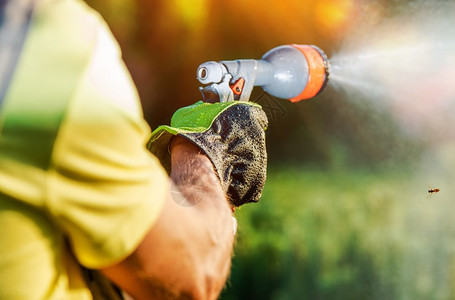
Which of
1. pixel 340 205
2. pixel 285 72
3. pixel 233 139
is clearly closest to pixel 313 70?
pixel 285 72

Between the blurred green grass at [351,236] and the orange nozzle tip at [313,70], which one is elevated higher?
the orange nozzle tip at [313,70]

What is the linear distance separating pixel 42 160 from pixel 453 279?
2.30m

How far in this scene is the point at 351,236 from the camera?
2160 mm

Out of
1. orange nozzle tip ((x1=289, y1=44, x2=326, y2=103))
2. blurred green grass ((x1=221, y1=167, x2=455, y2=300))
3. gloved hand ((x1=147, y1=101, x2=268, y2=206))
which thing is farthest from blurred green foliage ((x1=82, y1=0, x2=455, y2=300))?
gloved hand ((x1=147, y1=101, x2=268, y2=206))

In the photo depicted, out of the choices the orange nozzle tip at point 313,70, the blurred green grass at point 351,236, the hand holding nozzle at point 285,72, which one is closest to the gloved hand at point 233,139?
the hand holding nozzle at point 285,72

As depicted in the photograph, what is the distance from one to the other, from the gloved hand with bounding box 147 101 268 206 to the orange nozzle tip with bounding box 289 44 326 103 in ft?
1.02

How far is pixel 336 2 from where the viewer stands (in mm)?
2037

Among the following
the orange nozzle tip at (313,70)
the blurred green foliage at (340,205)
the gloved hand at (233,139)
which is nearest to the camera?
the gloved hand at (233,139)

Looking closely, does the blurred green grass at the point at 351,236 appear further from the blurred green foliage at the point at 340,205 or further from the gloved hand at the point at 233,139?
the gloved hand at the point at 233,139

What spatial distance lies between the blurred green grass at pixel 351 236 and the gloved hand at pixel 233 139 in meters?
1.29

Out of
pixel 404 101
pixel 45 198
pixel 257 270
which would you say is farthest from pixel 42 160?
pixel 404 101

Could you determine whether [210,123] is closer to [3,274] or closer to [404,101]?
[3,274]

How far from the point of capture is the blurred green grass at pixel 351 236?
2.10 m

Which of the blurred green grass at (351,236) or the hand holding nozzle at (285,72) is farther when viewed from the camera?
the blurred green grass at (351,236)
